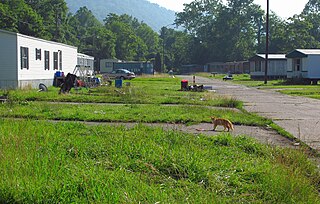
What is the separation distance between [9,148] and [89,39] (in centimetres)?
9048

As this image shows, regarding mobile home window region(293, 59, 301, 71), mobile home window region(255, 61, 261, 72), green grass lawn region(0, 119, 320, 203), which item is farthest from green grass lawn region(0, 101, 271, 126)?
mobile home window region(255, 61, 261, 72)

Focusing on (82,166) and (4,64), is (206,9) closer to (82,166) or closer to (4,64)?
(4,64)

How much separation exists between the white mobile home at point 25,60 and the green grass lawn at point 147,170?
58.7 ft

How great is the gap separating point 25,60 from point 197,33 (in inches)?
3946

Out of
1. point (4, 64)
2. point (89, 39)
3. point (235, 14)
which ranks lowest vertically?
point (4, 64)

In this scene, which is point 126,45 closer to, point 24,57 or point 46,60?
point 46,60

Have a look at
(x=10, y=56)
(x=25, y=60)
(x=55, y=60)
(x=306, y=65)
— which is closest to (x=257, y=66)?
(x=306, y=65)

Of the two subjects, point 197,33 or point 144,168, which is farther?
point 197,33

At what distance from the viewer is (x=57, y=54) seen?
3325 cm

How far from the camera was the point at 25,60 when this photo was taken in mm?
26516

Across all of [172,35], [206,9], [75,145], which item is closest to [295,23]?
[206,9]

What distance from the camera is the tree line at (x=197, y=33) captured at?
76562 mm

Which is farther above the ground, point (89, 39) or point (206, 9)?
point (206, 9)

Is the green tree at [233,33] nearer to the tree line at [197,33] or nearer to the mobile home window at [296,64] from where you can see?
the tree line at [197,33]
